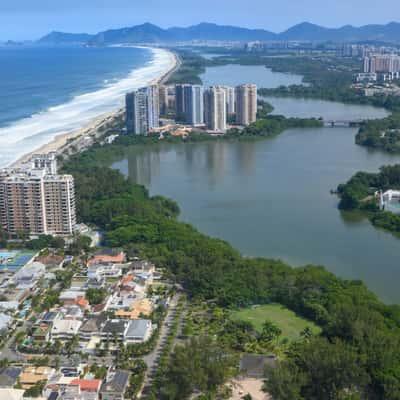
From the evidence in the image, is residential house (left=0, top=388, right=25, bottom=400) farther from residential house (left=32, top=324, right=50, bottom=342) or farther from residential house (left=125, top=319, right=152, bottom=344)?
residential house (left=125, top=319, right=152, bottom=344)

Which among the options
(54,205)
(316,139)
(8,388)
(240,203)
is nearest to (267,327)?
(8,388)

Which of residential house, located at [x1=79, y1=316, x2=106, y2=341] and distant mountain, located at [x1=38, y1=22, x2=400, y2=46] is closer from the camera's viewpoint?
residential house, located at [x1=79, y1=316, x2=106, y2=341]

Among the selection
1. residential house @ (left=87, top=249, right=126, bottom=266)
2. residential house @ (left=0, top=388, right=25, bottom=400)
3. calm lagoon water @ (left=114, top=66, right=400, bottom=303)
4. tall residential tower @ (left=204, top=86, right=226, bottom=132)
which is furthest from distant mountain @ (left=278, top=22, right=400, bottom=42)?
residential house @ (left=0, top=388, right=25, bottom=400)

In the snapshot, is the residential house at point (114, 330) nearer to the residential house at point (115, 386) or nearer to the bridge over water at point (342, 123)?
the residential house at point (115, 386)

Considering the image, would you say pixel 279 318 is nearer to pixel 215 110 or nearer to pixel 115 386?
pixel 115 386

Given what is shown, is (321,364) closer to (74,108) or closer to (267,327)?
(267,327)
